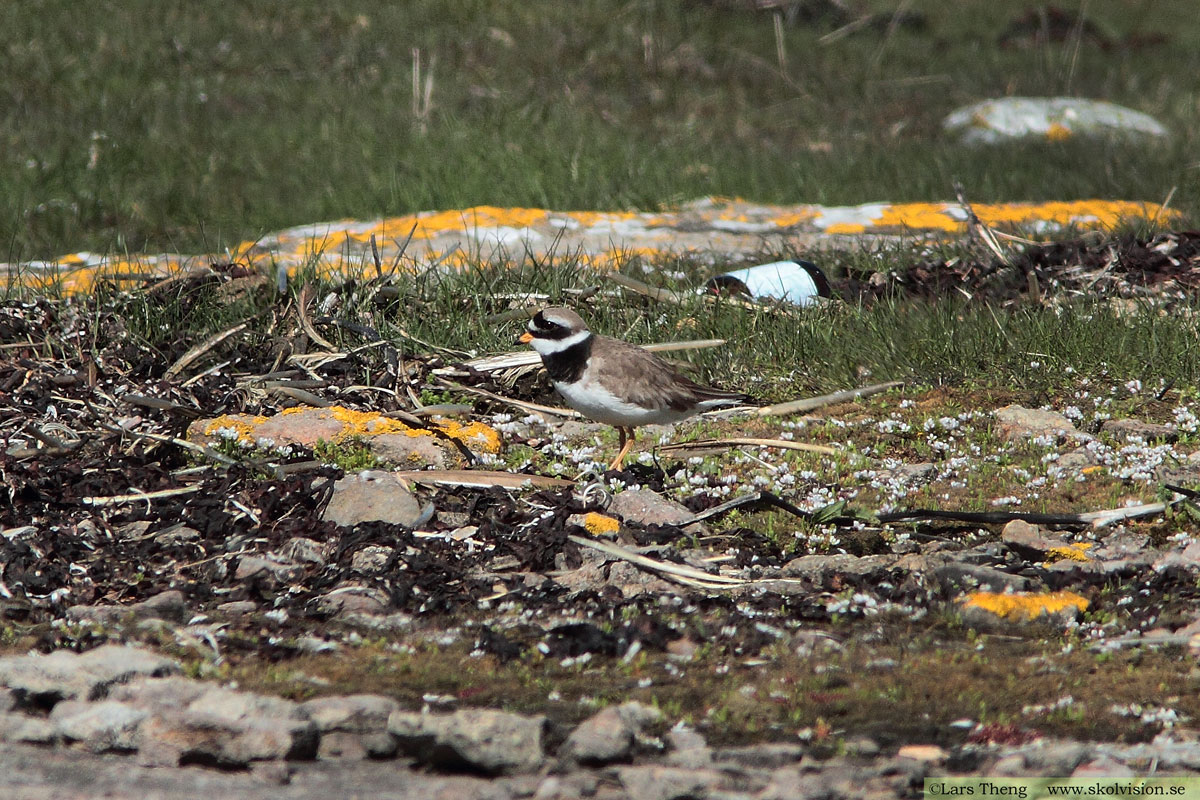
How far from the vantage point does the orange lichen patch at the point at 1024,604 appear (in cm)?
365

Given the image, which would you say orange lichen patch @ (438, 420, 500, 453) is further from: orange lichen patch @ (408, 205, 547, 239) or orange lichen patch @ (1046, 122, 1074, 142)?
orange lichen patch @ (1046, 122, 1074, 142)

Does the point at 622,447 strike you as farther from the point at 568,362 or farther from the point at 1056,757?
the point at 1056,757

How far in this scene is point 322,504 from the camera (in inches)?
177

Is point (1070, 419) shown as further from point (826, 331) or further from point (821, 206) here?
point (821, 206)

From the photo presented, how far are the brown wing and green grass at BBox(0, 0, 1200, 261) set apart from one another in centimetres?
351

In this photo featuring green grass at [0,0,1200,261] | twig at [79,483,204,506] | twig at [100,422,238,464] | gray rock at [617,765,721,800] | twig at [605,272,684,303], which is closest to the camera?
gray rock at [617,765,721,800]

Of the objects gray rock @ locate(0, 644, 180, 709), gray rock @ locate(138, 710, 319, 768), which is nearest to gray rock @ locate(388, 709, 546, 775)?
gray rock @ locate(138, 710, 319, 768)

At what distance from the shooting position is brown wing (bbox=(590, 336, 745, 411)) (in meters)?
4.81

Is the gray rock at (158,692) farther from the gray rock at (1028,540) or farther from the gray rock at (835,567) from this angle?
the gray rock at (1028,540)

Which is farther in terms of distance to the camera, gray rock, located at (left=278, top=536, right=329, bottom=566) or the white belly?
the white belly

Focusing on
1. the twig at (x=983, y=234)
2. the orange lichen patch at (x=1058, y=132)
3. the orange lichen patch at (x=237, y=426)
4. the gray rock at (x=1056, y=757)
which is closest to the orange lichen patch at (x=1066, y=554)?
the gray rock at (x=1056, y=757)

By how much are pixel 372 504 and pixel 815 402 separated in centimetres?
211

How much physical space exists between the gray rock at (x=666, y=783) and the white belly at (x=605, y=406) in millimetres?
2236

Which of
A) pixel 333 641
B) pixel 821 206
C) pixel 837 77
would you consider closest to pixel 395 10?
pixel 837 77
